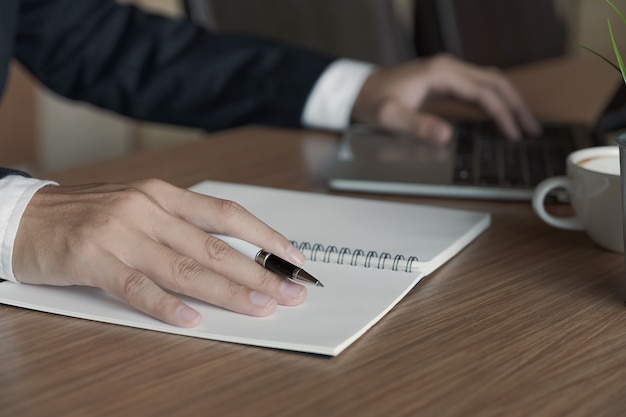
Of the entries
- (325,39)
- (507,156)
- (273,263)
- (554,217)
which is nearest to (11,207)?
(273,263)

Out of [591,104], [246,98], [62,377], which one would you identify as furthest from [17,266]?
[591,104]

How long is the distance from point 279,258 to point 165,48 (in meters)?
0.77

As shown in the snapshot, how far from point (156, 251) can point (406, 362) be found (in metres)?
0.20

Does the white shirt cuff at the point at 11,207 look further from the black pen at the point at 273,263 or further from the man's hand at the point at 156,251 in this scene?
the black pen at the point at 273,263

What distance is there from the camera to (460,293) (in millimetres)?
706

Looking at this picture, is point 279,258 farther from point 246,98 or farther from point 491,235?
point 246,98

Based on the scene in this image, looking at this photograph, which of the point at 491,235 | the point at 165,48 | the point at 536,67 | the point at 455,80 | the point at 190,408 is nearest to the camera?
the point at 190,408

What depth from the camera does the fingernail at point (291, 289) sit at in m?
0.66

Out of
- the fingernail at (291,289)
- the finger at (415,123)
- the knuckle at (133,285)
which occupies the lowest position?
the finger at (415,123)

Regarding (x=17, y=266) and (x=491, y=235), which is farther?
(x=491, y=235)

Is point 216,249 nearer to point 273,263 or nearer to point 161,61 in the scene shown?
point 273,263

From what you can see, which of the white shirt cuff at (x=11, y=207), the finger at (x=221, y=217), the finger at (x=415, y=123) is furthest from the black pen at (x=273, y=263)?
the finger at (x=415, y=123)

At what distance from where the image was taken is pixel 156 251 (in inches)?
26.1

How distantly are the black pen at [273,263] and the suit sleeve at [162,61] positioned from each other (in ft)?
2.18
